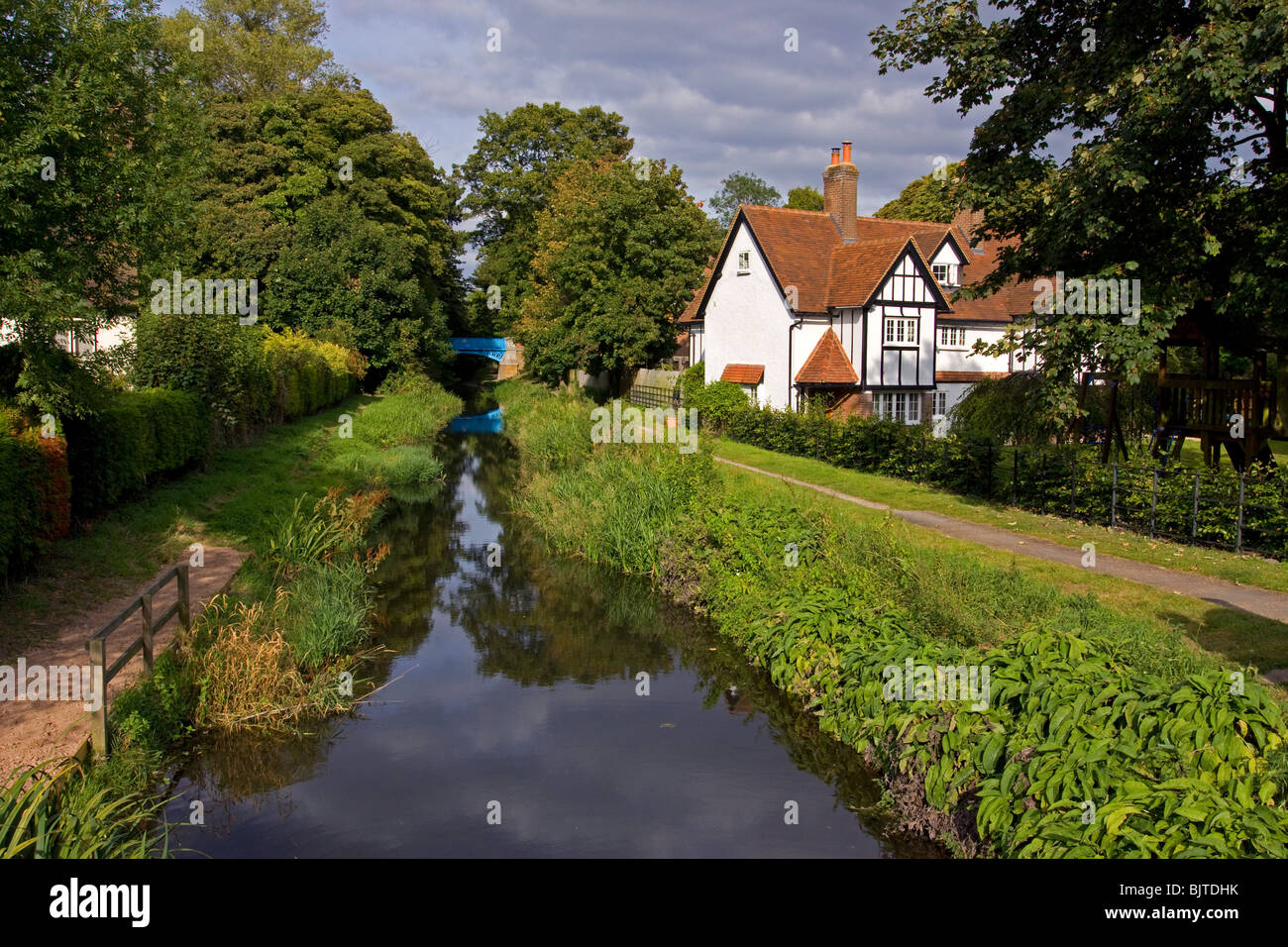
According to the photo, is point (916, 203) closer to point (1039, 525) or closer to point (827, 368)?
point (827, 368)

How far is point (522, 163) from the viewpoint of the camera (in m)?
61.5

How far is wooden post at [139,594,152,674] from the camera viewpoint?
898 cm

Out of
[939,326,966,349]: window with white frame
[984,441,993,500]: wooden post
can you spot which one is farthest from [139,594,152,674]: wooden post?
Answer: [939,326,966,349]: window with white frame

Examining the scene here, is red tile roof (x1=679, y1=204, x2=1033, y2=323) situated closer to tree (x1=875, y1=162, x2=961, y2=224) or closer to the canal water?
tree (x1=875, y1=162, x2=961, y2=224)

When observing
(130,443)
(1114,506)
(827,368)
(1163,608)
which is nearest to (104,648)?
(130,443)

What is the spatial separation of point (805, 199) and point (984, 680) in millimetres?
80620

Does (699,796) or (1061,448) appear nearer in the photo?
(699,796)

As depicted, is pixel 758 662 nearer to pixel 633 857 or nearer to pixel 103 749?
pixel 633 857

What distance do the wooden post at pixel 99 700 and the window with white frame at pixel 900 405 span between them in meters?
29.3
